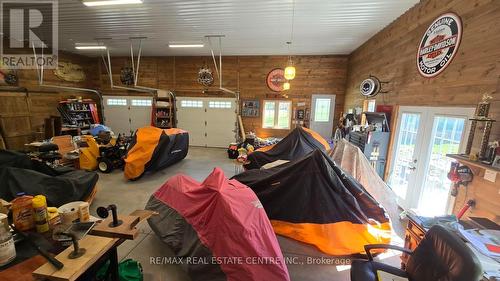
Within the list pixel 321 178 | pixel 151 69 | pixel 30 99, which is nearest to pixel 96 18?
pixel 151 69

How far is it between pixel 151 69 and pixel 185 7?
5.43 metres

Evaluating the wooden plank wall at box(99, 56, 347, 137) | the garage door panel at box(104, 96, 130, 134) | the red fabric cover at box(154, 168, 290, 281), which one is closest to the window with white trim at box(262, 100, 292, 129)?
the wooden plank wall at box(99, 56, 347, 137)

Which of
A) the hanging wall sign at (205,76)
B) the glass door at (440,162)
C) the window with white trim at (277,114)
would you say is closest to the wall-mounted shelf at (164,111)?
the hanging wall sign at (205,76)

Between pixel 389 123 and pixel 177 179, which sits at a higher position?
pixel 389 123

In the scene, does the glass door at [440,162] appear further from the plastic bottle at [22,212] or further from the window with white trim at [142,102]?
the window with white trim at [142,102]

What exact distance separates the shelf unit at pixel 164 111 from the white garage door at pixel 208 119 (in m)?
0.25

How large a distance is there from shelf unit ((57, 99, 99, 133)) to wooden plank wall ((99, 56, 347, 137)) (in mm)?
1037

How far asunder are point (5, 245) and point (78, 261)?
19.8 inches

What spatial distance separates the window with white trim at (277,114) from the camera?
8258 mm

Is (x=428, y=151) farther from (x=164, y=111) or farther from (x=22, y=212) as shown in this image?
(x=164, y=111)

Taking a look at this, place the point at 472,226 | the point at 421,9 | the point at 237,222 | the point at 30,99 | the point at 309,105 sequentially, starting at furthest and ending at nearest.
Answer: the point at 309,105 → the point at 30,99 → the point at 421,9 → the point at 472,226 → the point at 237,222

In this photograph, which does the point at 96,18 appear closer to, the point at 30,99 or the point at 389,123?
the point at 30,99

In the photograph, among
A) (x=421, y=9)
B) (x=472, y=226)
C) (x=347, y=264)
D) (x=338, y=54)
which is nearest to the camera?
(x=472, y=226)

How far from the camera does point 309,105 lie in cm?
810
